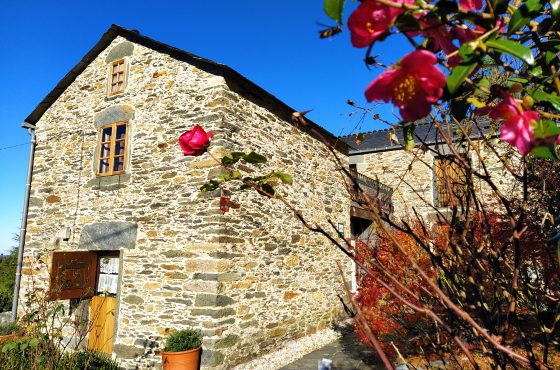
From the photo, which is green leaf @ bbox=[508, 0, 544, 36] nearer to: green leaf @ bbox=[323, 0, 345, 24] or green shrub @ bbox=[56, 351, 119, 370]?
green leaf @ bbox=[323, 0, 345, 24]

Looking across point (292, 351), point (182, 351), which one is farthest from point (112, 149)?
point (292, 351)

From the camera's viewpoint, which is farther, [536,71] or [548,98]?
[536,71]

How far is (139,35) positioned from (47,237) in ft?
16.2

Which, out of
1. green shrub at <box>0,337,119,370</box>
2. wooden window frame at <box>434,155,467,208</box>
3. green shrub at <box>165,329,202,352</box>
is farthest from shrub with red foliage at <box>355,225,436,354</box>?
green shrub at <box>0,337,119,370</box>

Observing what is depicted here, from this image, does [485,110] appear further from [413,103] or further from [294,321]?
[294,321]

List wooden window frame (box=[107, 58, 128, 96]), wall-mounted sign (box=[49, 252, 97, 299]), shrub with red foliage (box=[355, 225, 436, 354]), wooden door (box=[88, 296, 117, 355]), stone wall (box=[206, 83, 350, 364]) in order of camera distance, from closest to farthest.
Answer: shrub with red foliage (box=[355, 225, 436, 354]), stone wall (box=[206, 83, 350, 364]), wall-mounted sign (box=[49, 252, 97, 299]), wooden door (box=[88, 296, 117, 355]), wooden window frame (box=[107, 58, 128, 96])

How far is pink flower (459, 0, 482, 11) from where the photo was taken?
891mm

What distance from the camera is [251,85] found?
7.48 metres

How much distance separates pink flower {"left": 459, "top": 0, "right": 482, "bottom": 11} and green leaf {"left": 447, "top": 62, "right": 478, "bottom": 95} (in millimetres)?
266

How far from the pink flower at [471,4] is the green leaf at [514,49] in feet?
0.65

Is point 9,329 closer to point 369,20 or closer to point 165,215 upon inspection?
point 165,215

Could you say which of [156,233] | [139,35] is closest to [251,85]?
[139,35]

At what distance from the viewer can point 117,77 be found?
8438mm

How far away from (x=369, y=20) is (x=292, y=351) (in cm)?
777
